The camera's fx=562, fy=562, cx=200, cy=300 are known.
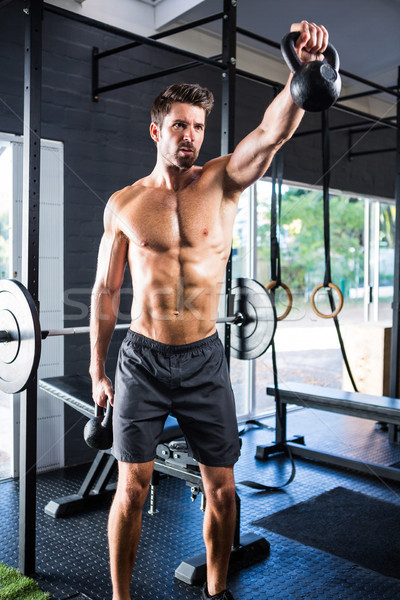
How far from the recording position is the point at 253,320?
2.66 metres

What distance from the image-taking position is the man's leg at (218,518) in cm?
182

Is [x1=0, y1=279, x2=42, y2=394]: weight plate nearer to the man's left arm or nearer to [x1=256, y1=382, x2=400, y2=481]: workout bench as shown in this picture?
the man's left arm

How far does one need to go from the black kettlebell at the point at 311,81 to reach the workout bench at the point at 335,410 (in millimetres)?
2344

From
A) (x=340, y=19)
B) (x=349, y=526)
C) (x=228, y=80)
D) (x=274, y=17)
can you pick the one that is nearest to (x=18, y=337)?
(x=228, y=80)

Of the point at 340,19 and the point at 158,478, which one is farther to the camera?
the point at 340,19

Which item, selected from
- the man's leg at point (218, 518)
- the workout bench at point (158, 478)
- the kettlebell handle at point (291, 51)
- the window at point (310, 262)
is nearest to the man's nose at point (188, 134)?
the kettlebell handle at point (291, 51)

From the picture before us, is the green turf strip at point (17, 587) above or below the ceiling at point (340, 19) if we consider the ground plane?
below

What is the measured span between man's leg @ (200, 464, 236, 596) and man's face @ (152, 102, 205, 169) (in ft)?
3.28

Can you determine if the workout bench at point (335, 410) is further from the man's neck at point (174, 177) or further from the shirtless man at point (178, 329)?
the man's neck at point (174, 177)

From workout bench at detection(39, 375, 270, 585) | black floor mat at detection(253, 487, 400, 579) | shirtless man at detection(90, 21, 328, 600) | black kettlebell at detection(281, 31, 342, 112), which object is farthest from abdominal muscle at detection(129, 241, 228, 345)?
black floor mat at detection(253, 487, 400, 579)

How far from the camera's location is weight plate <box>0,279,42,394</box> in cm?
184

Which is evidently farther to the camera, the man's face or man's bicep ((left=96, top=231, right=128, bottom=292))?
man's bicep ((left=96, top=231, right=128, bottom=292))

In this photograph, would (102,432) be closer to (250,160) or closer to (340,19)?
(250,160)

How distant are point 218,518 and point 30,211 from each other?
1264 millimetres
